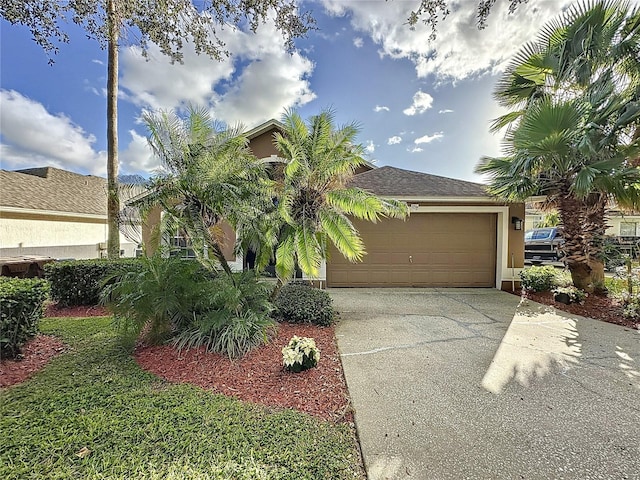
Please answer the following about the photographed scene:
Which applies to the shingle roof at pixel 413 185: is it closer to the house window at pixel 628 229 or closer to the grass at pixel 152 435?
the grass at pixel 152 435

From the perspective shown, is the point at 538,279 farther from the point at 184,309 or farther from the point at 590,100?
the point at 184,309

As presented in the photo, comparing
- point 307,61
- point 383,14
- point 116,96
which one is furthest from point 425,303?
point 116,96

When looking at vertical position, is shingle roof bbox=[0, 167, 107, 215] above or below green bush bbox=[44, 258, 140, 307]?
above

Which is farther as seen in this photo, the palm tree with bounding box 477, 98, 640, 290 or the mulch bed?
the palm tree with bounding box 477, 98, 640, 290

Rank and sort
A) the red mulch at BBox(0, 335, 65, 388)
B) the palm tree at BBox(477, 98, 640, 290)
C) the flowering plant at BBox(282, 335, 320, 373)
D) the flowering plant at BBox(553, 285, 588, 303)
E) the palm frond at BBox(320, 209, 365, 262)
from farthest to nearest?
1. the flowering plant at BBox(553, 285, 588, 303)
2. the palm tree at BBox(477, 98, 640, 290)
3. the palm frond at BBox(320, 209, 365, 262)
4. the flowering plant at BBox(282, 335, 320, 373)
5. the red mulch at BBox(0, 335, 65, 388)

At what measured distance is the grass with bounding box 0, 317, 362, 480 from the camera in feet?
7.64

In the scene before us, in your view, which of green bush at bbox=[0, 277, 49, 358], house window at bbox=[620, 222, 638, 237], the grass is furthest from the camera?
house window at bbox=[620, 222, 638, 237]

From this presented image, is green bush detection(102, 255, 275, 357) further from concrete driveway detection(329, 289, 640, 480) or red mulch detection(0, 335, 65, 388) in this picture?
concrete driveway detection(329, 289, 640, 480)

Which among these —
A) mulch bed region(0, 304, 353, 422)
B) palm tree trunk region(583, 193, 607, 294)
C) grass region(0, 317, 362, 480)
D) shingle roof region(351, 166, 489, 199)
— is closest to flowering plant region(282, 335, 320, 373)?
mulch bed region(0, 304, 353, 422)

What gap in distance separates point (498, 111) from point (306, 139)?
6.82 meters

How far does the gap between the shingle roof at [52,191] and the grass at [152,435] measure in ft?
29.4

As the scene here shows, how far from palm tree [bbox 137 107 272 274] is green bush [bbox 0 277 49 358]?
1.99m

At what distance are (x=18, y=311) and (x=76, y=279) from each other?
3209 millimetres

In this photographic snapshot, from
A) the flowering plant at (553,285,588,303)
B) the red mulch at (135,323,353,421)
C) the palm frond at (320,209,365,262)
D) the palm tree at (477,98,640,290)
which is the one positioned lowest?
the red mulch at (135,323,353,421)
